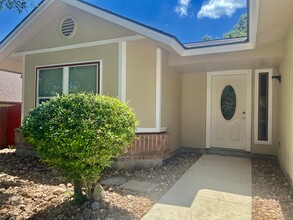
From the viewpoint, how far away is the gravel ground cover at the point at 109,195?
10.9ft

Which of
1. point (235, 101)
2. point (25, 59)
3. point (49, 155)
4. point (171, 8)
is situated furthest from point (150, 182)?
point (171, 8)

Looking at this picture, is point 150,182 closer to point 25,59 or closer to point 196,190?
point 196,190

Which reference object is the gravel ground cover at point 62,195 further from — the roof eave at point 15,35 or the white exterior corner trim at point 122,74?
the roof eave at point 15,35

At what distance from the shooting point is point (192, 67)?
7129 mm

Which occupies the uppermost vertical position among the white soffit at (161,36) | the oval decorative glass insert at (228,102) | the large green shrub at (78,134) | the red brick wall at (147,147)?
the white soffit at (161,36)

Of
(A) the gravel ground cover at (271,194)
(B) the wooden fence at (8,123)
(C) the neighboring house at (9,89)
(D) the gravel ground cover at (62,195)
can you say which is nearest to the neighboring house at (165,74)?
(A) the gravel ground cover at (271,194)

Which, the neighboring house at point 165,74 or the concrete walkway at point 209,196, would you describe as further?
the neighboring house at point 165,74

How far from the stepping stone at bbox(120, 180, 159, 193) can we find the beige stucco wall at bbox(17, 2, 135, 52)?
386cm

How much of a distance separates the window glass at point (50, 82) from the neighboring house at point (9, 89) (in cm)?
1064

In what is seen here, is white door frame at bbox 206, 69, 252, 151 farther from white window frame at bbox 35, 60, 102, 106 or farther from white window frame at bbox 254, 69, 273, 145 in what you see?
white window frame at bbox 35, 60, 102, 106

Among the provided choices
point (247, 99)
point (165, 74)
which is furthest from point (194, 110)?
point (165, 74)

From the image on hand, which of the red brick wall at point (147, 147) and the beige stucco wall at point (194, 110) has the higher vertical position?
the beige stucco wall at point (194, 110)

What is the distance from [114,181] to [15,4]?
4058mm

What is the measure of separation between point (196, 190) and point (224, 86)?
4.30 metres
